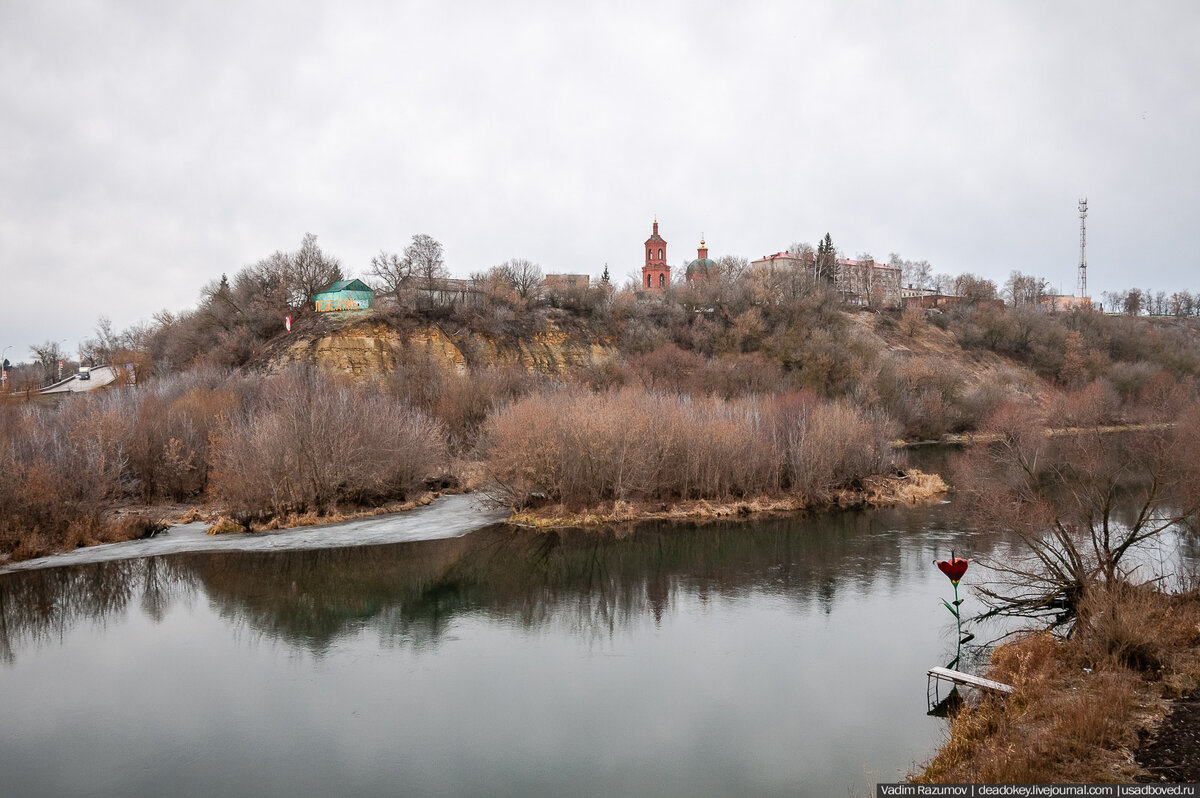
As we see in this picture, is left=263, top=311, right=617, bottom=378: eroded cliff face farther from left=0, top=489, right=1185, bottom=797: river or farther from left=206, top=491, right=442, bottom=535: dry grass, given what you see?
left=0, top=489, right=1185, bottom=797: river

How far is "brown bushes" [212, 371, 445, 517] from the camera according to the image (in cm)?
2555

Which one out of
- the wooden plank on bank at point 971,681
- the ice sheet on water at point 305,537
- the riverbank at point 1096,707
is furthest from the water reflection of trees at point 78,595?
the riverbank at point 1096,707

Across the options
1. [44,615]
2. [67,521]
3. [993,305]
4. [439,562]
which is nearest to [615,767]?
[439,562]

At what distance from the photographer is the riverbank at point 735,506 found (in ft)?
85.5

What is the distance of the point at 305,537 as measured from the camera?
24062 millimetres

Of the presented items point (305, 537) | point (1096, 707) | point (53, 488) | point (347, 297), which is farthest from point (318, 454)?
point (347, 297)

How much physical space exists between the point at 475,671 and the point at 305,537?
42.3 ft

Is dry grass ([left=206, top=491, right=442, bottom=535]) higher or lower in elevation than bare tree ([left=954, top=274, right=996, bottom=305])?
lower

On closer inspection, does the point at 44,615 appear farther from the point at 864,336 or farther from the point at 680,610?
the point at 864,336

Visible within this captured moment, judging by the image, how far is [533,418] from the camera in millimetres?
26938

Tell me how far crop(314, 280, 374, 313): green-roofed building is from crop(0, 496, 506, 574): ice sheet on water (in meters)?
28.9

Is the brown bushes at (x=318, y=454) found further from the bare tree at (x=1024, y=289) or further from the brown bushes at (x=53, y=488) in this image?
the bare tree at (x=1024, y=289)
